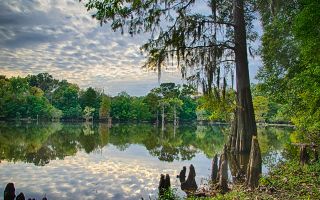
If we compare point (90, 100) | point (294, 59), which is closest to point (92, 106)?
point (90, 100)

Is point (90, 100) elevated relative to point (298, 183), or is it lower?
elevated

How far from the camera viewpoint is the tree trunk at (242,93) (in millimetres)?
17766

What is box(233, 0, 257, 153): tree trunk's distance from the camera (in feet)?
58.3

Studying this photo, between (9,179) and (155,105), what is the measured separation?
84.6 m

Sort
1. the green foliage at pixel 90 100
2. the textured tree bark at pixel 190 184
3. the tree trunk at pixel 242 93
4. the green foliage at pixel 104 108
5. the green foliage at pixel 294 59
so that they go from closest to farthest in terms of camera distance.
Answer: the green foliage at pixel 294 59 → the textured tree bark at pixel 190 184 → the tree trunk at pixel 242 93 → the green foliage at pixel 104 108 → the green foliage at pixel 90 100

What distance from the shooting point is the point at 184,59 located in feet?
57.6

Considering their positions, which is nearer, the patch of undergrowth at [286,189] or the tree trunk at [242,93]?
the patch of undergrowth at [286,189]

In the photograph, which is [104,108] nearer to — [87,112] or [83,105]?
Answer: [87,112]

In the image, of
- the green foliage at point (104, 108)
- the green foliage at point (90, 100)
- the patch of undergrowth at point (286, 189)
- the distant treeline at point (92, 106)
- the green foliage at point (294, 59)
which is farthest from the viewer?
the green foliage at point (90, 100)

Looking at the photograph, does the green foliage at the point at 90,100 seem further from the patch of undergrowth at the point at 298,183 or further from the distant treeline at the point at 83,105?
the patch of undergrowth at the point at 298,183

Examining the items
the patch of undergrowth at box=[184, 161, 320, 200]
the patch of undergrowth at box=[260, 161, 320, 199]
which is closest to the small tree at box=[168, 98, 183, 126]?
the patch of undergrowth at box=[260, 161, 320, 199]

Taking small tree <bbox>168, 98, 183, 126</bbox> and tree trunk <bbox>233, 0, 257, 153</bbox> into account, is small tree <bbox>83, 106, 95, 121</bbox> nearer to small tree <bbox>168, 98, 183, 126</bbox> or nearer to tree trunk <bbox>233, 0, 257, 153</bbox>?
small tree <bbox>168, 98, 183, 126</bbox>

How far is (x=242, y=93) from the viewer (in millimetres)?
18375

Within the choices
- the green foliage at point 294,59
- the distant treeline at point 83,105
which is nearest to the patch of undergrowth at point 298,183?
the green foliage at point 294,59
